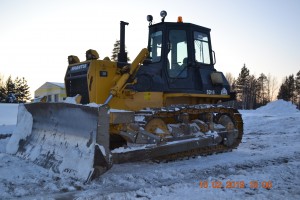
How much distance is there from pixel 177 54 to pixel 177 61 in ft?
0.60

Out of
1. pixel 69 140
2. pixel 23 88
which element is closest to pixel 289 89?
pixel 23 88

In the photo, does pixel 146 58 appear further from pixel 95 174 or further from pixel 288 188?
pixel 288 188

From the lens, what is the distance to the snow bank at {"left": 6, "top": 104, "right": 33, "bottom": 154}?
278 inches

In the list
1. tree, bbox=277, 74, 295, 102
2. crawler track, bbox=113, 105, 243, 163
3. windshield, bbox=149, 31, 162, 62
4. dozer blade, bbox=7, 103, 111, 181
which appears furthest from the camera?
tree, bbox=277, 74, 295, 102

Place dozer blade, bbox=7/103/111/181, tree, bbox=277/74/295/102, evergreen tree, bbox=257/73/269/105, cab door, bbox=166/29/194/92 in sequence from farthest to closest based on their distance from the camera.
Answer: evergreen tree, bbox=257/73/269/105 → tree, bbox=277/74/295/102 → cab door, bbox=166/29/194/92 → dozer blade, bbox=7/103/111/181

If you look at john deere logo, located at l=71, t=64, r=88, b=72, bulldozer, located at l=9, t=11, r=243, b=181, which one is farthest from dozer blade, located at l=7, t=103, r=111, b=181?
john deere logo, located at l=71, t=64, r=88, b=72

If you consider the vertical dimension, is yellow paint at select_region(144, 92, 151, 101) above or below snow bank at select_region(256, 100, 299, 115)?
above

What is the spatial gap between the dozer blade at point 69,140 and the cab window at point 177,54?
2902mm

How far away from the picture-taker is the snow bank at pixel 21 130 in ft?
23.2

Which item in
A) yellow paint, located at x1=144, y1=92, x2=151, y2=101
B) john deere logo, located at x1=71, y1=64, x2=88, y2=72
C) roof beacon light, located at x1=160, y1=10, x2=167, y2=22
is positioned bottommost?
yellow paint, located at x1=144, y1=92, x2=151, y2=101

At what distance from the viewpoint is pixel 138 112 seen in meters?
6.69

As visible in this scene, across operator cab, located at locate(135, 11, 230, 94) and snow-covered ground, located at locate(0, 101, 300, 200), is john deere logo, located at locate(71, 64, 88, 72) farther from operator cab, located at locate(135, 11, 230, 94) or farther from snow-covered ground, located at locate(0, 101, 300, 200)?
snow-covered ground, located at locate(0, 101, 300, 200)
